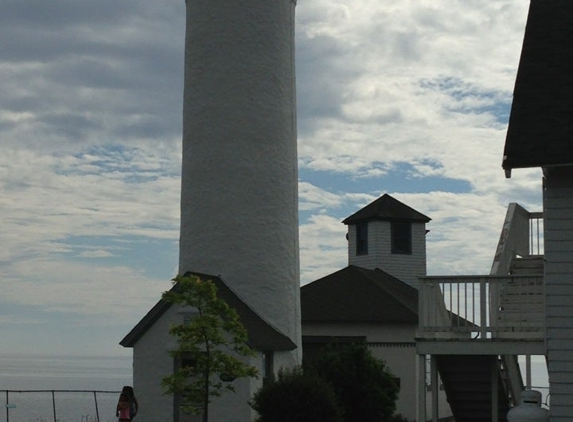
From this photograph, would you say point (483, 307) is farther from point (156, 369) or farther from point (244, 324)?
point (156, 369)

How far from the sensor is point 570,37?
19141 millimetres

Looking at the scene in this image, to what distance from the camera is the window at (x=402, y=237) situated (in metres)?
45.8

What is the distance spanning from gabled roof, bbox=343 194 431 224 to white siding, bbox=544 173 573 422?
27.8 metres

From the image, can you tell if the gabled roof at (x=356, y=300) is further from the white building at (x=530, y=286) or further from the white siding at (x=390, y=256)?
the white building at (x=530, y=286)

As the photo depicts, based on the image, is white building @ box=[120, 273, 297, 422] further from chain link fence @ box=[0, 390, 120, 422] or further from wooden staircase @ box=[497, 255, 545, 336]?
wooden staircase @ box=[497, 255, 545, 336]

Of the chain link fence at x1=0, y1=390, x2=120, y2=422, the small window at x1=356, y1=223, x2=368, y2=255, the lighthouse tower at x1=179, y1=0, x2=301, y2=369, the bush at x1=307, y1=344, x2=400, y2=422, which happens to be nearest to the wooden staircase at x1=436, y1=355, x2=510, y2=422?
the bush at x1=307, y1=344, x2=400, y2=422

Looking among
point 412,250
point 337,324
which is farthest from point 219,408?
point 412,250

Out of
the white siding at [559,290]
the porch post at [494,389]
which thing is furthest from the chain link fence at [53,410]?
the white siding at [559,290]

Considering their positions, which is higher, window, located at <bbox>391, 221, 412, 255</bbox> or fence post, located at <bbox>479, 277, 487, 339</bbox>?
window, located at <bbox>391, 221, 412, 255</bbox>

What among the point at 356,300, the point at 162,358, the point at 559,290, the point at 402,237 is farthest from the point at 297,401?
the point at 402,237

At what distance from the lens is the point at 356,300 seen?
3922 cm

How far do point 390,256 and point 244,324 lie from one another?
18141 mm

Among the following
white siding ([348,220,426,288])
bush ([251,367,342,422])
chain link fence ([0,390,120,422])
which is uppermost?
white siding ([348,220,426,288])

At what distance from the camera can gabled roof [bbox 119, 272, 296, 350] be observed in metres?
27.8
